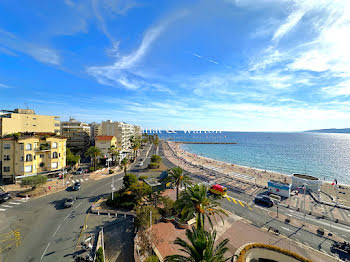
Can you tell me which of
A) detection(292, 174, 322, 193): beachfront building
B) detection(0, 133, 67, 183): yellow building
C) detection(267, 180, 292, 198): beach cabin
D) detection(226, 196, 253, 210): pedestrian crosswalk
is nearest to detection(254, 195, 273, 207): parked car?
detection(226, 196, 253, 210): pedestrian crosswalk

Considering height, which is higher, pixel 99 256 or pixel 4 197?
pixel 4 197

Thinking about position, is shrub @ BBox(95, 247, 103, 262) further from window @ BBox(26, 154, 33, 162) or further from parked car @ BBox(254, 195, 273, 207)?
window @ BBox(26, 154, 33, 162)

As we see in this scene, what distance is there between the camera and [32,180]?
1315 inches

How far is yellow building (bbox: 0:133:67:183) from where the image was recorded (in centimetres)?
3828

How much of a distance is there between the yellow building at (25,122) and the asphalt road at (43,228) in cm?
3472

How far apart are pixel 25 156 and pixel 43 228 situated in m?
25.4

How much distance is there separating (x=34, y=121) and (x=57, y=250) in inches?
2243

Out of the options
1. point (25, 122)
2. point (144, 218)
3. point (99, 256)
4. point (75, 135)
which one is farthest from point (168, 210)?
point (75, 135)

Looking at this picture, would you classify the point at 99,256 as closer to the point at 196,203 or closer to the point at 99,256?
the point at 99,256

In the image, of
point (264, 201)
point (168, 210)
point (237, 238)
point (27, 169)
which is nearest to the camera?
point (237, 238)

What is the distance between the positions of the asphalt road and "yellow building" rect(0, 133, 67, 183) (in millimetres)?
12924

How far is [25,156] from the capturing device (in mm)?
38562

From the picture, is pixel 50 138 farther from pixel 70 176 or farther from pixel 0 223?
pixel 0 223

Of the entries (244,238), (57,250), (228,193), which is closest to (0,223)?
(57,250)
